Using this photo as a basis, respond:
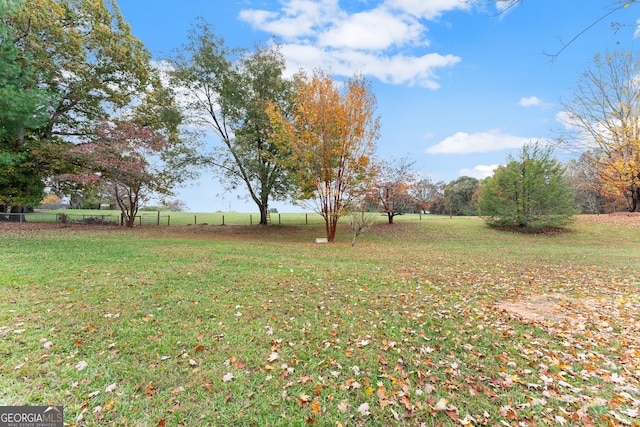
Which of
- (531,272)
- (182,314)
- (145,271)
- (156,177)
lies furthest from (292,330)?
(156,177)

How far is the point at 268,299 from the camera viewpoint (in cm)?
512

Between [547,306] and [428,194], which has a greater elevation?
[428,194]

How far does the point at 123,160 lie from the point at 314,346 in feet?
57.9

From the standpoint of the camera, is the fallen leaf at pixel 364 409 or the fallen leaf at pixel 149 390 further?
the fallen leaf at pixel 149 390

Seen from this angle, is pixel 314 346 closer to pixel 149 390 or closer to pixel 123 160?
pixel 149 390

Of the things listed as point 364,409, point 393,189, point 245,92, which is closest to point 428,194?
point 393,189

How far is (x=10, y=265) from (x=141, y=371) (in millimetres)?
6340

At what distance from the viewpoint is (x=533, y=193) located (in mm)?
17453

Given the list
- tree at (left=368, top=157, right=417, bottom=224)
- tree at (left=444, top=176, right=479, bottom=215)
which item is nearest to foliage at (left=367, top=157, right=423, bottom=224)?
tree at (left=368, top=157, right=417, bottom=224)

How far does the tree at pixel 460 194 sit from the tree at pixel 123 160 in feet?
130

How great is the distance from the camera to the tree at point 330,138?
41.3ft

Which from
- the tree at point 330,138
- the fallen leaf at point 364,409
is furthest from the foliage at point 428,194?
the fallen leaf at point 364,409

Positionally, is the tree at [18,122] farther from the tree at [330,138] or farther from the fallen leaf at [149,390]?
the fallen leaf at [149,390]

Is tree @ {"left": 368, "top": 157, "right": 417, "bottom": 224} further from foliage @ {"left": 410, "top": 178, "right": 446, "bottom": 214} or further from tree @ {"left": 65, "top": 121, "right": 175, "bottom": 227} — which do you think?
tree @ {"left": 65, "top": 121, "right": 175, "bottom": 227}
